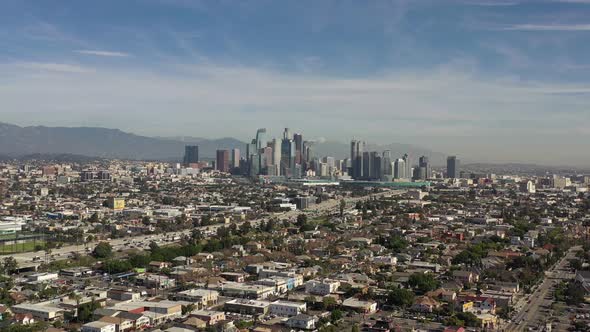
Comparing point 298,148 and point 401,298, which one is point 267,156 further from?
point 401,298

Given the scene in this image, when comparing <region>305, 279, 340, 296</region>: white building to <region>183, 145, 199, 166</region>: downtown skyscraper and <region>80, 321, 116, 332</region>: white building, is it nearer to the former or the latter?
<region>80, 321, 116, 332</region>: white building

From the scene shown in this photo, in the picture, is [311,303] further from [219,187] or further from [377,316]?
[219,187]

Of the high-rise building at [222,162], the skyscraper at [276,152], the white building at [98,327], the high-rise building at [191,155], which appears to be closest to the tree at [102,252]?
the white building at [98,327]

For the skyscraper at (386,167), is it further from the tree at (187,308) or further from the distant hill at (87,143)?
the distant hill at (87,143)

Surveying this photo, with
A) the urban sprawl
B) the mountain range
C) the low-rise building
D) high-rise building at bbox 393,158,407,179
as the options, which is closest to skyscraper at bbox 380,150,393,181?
high-rise building at bbox 393,158,407,179

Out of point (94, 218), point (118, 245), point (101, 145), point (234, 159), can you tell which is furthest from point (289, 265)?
point (101, 145)

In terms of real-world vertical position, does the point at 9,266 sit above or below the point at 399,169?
below
